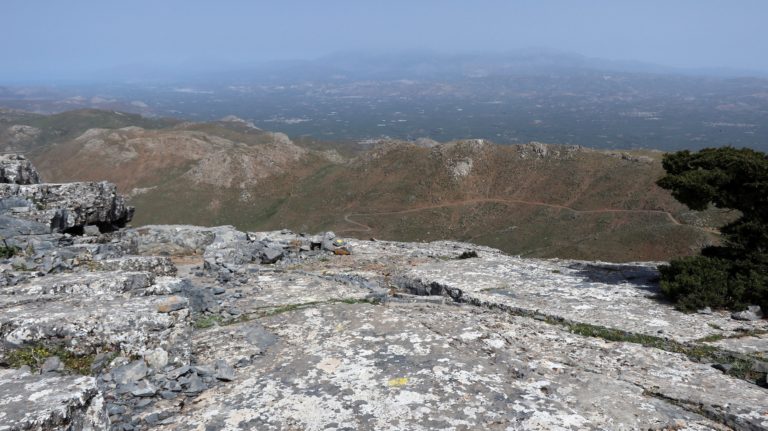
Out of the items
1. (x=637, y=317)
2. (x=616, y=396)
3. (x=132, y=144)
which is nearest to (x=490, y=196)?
(x=637, y=317)

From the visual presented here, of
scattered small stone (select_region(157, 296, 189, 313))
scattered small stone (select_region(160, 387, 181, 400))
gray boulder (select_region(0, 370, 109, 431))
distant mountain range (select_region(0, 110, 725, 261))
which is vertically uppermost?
gray boulder (select_region(0, 370, 109, 431))

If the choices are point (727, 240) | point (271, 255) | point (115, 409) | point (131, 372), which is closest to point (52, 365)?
point (131, 372)

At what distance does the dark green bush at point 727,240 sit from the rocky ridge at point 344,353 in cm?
78

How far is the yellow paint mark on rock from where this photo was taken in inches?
299

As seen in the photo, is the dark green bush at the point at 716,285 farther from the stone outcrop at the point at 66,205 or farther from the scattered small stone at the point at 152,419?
the stone outcrop at the point at 66,205

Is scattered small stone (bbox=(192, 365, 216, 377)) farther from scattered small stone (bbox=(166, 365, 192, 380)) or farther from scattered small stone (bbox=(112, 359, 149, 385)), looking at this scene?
scattered small stone (bbox=(112, 359, 149, 385))

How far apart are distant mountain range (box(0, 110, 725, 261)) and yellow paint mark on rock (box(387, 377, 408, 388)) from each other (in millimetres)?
47621

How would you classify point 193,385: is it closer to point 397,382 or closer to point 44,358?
point 44,358

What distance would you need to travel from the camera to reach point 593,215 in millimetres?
64375

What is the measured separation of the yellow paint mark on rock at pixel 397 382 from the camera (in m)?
7.59

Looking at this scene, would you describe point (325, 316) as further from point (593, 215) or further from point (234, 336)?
point (593, 215)

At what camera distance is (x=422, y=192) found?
259ft

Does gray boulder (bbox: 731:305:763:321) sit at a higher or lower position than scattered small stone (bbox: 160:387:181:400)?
lower

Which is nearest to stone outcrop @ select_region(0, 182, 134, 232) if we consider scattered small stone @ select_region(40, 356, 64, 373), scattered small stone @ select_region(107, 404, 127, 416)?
scattered small stone @ select_region(40, 356, 64, 373)
